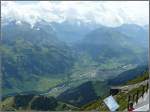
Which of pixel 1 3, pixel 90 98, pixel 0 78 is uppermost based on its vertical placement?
pixel 1 3

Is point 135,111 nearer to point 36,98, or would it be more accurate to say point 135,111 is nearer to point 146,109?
point 146,109

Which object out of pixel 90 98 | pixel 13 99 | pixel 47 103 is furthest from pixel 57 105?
pixel 90 98

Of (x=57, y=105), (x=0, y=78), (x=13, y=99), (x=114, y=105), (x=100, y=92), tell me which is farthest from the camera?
(x=100, y=92)

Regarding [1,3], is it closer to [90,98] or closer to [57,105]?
[57,105]

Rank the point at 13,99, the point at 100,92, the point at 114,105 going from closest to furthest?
the point at 114,105, the point at 13,99, the point at 100,92

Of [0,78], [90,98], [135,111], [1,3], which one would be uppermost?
[1,3]

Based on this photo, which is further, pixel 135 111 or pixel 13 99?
pixel 13 99

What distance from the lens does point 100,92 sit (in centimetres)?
19812

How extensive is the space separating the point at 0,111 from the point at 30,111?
496 mm

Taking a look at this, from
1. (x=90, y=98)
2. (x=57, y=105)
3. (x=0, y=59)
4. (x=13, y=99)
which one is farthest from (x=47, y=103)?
(x=0, y=59)

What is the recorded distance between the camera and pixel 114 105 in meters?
6.52

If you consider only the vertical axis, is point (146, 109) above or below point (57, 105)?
above

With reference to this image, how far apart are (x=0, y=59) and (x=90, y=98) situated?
19274 cm

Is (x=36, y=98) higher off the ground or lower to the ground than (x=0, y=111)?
lower
